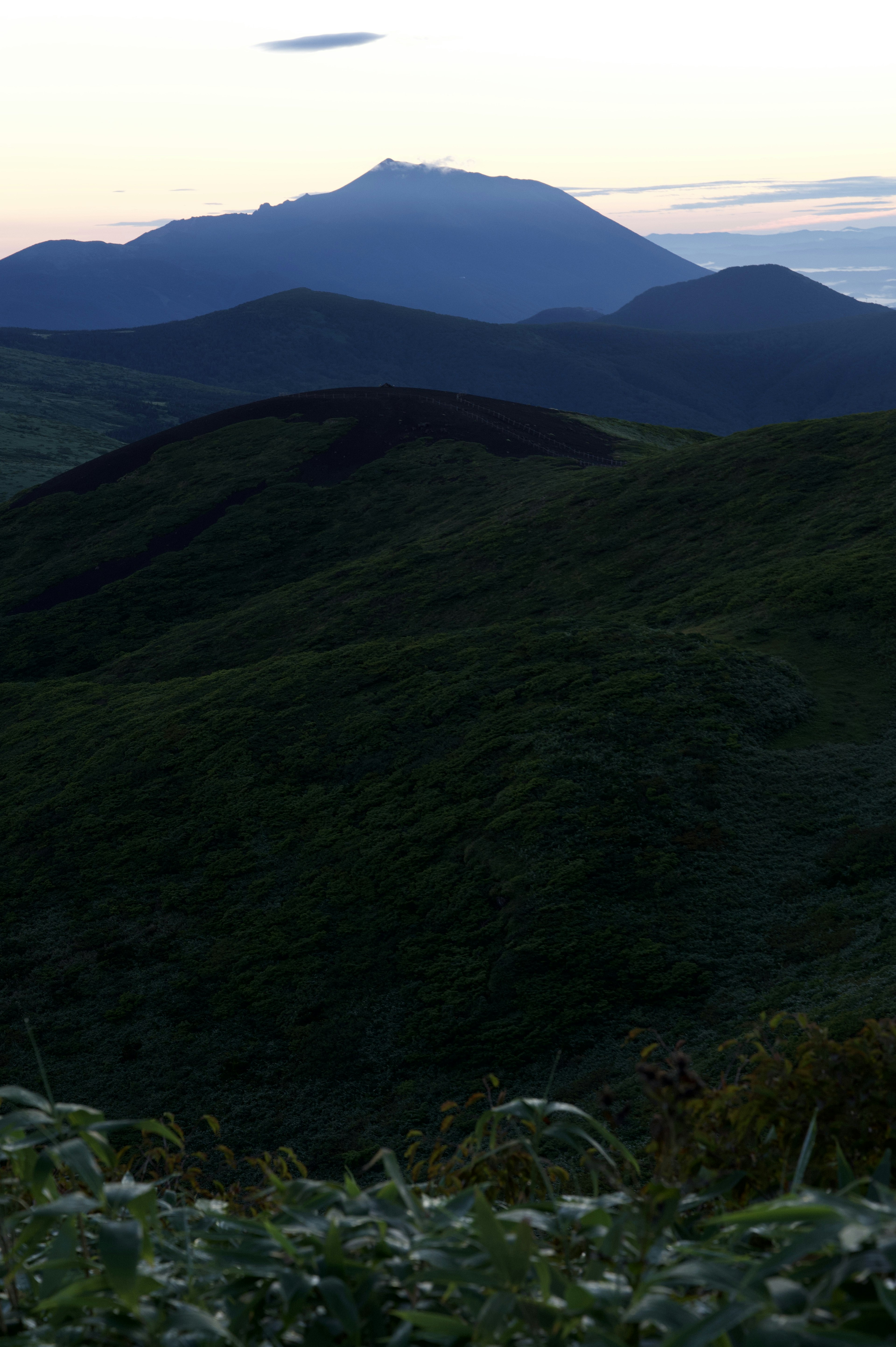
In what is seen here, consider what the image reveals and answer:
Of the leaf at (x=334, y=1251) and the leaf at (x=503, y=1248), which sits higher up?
the leaf at (x=503, y=1248)

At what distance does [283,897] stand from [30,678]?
1055 inches

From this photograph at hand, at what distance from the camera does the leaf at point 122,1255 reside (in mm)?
2355

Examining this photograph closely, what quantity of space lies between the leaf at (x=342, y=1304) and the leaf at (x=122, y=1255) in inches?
19.8

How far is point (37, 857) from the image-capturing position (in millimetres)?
20062

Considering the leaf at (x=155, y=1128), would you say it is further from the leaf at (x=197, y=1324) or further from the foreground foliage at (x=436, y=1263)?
the leaf at (x=197, y=1324)

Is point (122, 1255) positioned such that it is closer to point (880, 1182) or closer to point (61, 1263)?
point (61, 1263)

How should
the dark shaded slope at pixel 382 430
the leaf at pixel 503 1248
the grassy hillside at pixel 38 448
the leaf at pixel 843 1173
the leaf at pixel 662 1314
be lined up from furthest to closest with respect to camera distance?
the grassy hillside at pixel 38 448
the dark shaded slope at pixel 382 430
the leaf at pixel 843 1173
the leaf at pixel 503 1248
the leaf at pixel 662 1314

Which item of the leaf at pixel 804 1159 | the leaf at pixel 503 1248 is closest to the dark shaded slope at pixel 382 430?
the leaf at pixel 804 1159

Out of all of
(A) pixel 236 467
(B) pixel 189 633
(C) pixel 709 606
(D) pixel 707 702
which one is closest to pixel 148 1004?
(D) pixel 707 702

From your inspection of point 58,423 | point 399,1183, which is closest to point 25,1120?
point 399,1183

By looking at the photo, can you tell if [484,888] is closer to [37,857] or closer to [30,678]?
[37,857]

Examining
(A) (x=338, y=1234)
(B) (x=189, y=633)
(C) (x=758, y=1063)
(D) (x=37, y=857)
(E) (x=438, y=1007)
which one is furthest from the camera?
(B) (x=189, y=633)

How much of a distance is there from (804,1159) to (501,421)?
2286 inches

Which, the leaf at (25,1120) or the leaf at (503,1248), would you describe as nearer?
the leaf at (503,1248)
